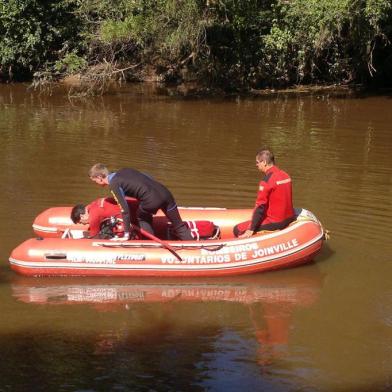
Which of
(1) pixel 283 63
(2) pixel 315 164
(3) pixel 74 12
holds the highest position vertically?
(3) pixel 74 12

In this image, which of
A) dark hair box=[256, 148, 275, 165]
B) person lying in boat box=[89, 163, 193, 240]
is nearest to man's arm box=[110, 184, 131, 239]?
person lying in boat box=[89, 163, 193, 240]

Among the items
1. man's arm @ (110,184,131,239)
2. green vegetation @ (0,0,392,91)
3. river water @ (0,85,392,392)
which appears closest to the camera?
river water @ (0,85,392,392)

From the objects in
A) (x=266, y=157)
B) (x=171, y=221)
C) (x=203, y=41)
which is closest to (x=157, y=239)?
(x=171, y=221)

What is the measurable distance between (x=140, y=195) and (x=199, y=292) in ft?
3.92

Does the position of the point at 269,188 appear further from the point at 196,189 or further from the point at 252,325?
the point at 196,189

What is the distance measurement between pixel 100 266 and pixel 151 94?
14190mm

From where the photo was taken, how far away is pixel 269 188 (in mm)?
7371

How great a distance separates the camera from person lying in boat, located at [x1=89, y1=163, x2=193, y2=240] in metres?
7.20

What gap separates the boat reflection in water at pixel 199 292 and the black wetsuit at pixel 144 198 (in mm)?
635

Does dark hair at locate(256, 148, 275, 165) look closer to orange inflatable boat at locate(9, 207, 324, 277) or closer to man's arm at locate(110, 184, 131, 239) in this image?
orange inflatable boat at locate(9, 207, 324, 277)

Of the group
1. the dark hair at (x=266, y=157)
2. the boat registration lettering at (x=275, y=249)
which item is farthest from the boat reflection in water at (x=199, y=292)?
the dark hair at (x=266, y=157)

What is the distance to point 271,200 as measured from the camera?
24.6 feet

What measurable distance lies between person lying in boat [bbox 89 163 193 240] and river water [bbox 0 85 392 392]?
0.65 meters

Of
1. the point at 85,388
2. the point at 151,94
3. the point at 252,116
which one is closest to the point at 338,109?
the point at 252,116
